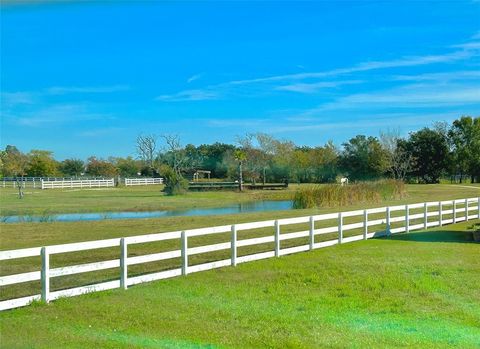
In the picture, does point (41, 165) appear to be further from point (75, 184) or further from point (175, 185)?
point (175, 185)

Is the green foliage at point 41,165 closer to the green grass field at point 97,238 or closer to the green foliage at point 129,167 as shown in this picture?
the green foliage at point 129,167

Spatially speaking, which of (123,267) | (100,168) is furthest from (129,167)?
(123,267)

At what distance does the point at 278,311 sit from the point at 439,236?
12.2 metres

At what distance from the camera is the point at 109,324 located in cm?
810

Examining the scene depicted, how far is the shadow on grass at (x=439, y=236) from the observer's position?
1845 centimetres

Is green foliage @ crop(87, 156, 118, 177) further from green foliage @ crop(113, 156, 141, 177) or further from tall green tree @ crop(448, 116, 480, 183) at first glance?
tall green tree @ crop(448, 116, 480, 183)

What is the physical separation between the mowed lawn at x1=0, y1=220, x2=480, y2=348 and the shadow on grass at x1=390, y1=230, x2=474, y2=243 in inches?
209

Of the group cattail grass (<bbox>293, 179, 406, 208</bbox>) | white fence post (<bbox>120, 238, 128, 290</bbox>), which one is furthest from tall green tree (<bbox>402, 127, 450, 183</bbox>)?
white fence post (<bbox>120, 238, 128, 290</bbox>)

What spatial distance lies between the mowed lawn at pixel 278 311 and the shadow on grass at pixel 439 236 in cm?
531

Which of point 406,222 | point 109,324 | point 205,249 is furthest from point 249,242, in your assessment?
point 406,222

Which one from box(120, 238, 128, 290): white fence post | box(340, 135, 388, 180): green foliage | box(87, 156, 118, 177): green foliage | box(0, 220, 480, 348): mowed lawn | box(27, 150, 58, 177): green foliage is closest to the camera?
box(0, 220, 480, 348): mowed lawn

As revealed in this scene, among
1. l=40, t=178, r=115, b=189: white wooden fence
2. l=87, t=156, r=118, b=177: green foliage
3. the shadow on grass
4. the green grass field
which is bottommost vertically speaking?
the shadow on grass

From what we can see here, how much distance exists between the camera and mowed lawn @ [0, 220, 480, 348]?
735 cm

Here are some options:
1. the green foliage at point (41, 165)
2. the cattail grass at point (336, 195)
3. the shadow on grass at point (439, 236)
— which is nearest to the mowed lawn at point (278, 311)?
the shadow on grass at point (439, 236)
